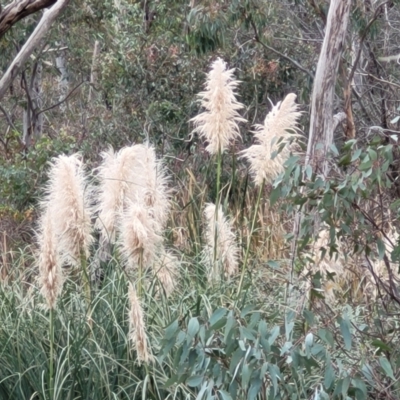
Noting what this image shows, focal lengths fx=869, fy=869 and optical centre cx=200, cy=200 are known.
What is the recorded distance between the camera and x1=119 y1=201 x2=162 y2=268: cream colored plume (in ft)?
14.1

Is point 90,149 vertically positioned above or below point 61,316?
above

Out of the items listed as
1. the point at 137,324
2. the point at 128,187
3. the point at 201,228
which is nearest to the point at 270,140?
the point at 128,187

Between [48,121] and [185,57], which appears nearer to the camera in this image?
[185,57]

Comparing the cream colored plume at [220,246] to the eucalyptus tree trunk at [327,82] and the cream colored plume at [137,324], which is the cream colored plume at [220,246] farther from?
the eucalyptus tree trunk at [327,82]

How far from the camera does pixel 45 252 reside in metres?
3.90

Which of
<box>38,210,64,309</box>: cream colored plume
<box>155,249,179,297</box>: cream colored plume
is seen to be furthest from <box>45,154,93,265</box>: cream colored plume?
<box>155,249,179,297</box>: cream colored plume

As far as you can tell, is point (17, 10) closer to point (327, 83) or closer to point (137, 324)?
point (137, 324)

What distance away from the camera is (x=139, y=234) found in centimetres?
429

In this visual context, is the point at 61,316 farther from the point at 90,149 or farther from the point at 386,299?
the point at 90,149

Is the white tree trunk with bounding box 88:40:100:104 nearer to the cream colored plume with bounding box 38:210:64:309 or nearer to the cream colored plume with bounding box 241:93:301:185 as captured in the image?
the cream colored plume with bounding box 241:93:301:185

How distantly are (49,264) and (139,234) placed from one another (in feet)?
1.76

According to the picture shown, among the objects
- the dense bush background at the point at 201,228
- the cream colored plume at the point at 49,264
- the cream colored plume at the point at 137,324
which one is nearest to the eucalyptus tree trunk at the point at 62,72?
the dense bush background at the point at 201,228

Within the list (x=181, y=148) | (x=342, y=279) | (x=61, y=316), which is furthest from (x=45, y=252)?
(x=181, y=148)

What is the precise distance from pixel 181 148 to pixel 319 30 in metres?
2.74
